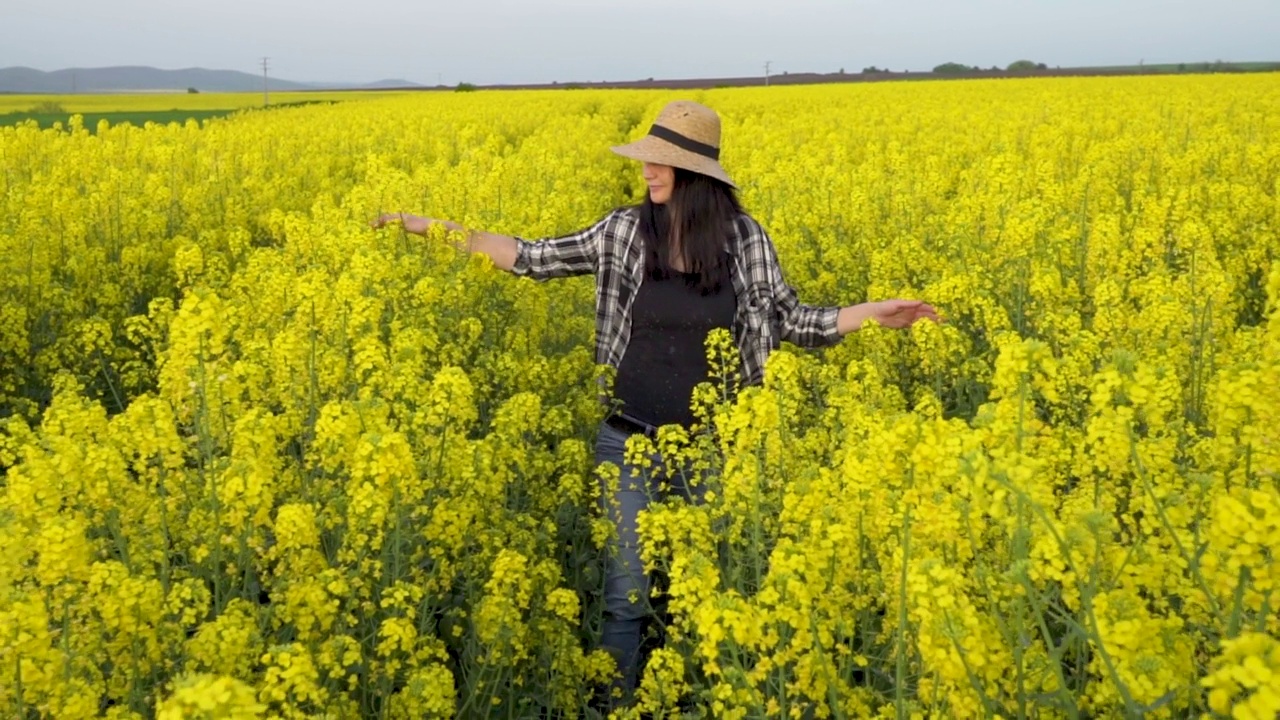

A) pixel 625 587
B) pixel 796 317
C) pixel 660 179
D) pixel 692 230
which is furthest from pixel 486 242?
pixel 625 587

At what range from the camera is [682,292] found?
4.55 m

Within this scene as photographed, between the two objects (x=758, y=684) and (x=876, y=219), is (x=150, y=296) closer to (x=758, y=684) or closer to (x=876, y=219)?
(x=876, y=219)

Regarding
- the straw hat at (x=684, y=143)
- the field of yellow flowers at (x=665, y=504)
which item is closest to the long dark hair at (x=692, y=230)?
the straw hat at (x=684, y=143)

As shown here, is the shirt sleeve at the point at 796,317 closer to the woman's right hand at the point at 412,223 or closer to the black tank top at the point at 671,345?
the black tank top at the point at 671,345

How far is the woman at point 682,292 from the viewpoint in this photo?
4.49 m

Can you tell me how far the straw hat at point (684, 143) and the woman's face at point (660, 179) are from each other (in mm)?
Answer: 54

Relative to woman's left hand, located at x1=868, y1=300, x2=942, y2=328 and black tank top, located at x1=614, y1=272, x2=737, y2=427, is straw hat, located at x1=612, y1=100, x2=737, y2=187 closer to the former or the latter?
black tank top, located at x1=614, y1=272, x2=737, y2=427

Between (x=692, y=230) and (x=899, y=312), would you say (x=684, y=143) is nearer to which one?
(x=692, y=230)

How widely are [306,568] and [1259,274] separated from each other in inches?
260

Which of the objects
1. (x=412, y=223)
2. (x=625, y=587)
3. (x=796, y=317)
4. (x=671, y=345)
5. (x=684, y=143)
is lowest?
(x=625, y=587)

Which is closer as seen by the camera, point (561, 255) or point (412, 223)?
point (561, 255)

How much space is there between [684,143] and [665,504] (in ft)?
5.57

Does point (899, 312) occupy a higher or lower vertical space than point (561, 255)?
lower

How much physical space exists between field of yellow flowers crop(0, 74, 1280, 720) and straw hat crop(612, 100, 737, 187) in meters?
0.88
